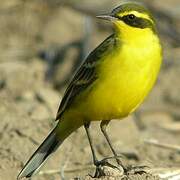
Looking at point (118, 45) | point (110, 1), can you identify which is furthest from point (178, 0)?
point (118, 45)

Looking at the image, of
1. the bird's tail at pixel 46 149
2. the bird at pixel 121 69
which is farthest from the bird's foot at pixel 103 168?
the bird's tail at pixel 46 149

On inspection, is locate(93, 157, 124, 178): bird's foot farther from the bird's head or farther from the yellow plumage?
the bird's head

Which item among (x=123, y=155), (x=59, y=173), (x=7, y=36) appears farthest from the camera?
(x=7, y=36)

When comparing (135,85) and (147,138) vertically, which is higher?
(135,85)

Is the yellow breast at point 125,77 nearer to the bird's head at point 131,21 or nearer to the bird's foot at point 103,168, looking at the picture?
the bird's head at point 131,21

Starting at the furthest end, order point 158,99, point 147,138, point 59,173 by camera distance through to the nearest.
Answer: point 158,99
point 147,138
point 59,173

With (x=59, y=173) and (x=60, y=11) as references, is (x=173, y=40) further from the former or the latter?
(x=59, y=173)
